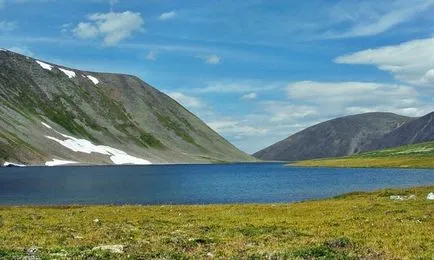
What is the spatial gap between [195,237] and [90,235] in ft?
21.1

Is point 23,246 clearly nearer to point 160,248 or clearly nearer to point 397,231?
point 160,248

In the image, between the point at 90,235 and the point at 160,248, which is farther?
the point at 90,235

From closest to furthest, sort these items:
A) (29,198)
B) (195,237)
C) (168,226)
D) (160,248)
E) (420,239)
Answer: (160,248) < (420,239) < (195,237) < (168,226) < (29,198)

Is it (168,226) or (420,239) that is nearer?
(420,239)

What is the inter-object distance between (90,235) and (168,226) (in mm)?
7455

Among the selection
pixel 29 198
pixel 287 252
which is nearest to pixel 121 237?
pixel 287 252

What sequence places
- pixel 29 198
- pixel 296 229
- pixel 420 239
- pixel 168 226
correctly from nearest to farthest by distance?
pixel 420 239, pixel 296 229, pixel 168 226, pixel 29 198

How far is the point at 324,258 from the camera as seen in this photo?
21734mm

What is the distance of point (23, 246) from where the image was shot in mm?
26469

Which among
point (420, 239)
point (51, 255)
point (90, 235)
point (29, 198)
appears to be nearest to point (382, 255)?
point (420, 239)

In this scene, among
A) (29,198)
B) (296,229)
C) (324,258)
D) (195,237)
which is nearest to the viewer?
(324,258)

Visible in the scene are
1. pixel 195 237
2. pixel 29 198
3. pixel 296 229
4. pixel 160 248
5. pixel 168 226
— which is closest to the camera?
pixel 160 248

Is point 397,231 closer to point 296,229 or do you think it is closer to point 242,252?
point 296,229

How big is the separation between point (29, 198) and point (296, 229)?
246 ft
